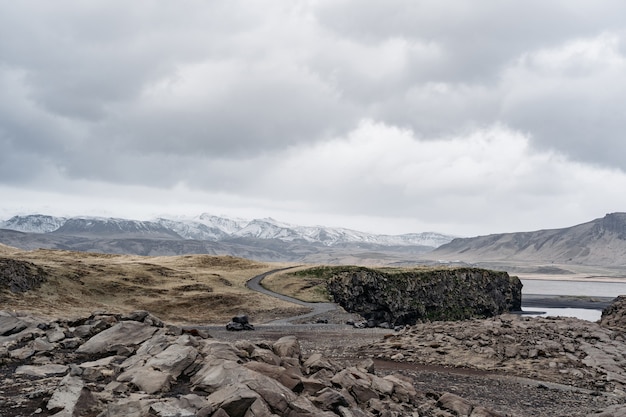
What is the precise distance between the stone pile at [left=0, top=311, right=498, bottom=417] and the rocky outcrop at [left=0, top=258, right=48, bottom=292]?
50033 millimetres

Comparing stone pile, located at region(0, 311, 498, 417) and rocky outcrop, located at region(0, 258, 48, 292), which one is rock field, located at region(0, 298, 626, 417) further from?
rocky outcrop, located at region(0, 258, 48, 292)

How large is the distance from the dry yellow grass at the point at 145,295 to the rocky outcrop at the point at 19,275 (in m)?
1.19

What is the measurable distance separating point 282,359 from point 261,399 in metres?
6.17

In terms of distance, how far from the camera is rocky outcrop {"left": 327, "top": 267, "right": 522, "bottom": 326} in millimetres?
A: 112875

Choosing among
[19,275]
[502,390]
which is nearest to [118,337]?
[502,390]

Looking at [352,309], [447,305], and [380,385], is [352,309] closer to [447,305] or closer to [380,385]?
[447,305]

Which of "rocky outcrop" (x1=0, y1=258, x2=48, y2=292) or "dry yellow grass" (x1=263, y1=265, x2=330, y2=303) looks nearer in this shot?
"rocky outcrop" (x1=0, y1=258, x2=48, y2=292)

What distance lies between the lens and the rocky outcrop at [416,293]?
112875 millimetres

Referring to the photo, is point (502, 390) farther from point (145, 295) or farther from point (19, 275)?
point (145, 295)

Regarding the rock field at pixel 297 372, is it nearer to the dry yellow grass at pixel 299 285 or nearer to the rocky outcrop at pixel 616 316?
the rocky outcrop at pixel 616 316

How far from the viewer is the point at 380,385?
20.2 metres

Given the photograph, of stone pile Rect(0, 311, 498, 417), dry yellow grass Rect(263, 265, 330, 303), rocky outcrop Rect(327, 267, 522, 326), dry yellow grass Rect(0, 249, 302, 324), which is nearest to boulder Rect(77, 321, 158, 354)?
stone pile Rect(0, 311, 498, 417)

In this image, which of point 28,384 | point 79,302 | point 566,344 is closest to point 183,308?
point 79,302

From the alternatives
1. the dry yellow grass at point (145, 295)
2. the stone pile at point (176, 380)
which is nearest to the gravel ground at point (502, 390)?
the stone pile at point (176, 380)
